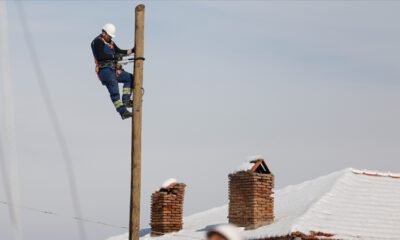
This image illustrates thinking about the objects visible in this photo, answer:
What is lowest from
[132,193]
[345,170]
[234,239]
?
[234,239]

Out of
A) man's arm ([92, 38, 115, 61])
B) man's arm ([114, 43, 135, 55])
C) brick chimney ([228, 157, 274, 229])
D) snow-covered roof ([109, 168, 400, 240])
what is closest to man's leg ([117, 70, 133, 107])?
man's arm ([114, 43, 135, 55])

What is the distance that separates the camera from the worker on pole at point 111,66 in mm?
17547

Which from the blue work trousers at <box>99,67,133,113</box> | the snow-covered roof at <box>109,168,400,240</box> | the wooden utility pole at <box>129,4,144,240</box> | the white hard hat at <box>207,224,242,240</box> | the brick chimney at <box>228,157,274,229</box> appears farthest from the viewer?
the brick chimney at <box>228,157,274,229</box>

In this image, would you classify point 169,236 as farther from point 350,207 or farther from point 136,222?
point 136,222

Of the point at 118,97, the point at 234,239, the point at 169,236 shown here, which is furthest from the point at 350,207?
the point at 234,239

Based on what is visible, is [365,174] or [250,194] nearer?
[250,194]

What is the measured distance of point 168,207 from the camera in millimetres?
25812

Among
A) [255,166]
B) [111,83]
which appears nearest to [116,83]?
[111,83]

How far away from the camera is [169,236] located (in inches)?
1008

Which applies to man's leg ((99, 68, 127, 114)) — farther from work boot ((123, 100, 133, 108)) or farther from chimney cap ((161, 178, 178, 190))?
chimney cap ((161, 178, 178, 190))

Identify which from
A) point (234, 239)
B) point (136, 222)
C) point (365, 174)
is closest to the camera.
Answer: point (234, 239)

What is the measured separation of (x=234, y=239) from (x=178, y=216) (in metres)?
18.5

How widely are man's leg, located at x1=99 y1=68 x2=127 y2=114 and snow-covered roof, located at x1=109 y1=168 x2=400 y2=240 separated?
201 inches

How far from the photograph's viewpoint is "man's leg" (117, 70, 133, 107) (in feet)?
56.9
